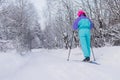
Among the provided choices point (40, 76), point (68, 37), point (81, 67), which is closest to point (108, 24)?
point (81, 67)

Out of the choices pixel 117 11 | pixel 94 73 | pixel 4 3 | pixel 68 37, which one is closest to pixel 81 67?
pixel 94 73

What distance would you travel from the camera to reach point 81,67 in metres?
6.90

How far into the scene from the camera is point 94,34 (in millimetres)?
20891

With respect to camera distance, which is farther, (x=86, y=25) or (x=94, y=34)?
(x=94, y=34)

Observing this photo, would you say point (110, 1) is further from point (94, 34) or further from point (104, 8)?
point (94, 34)

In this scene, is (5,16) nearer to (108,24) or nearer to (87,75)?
(108,24)

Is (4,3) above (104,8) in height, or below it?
above

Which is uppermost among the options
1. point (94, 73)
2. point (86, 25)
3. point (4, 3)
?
point (4, 3)

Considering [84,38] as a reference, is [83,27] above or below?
above

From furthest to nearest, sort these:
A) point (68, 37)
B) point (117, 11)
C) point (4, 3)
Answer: point (68, 37) < point (4, 3) < point (117, 11)

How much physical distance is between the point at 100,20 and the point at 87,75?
46.3 feet

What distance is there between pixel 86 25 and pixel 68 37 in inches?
1117

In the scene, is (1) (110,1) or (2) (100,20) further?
(2) (100,20)

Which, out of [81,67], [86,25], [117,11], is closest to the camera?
[81,67]
